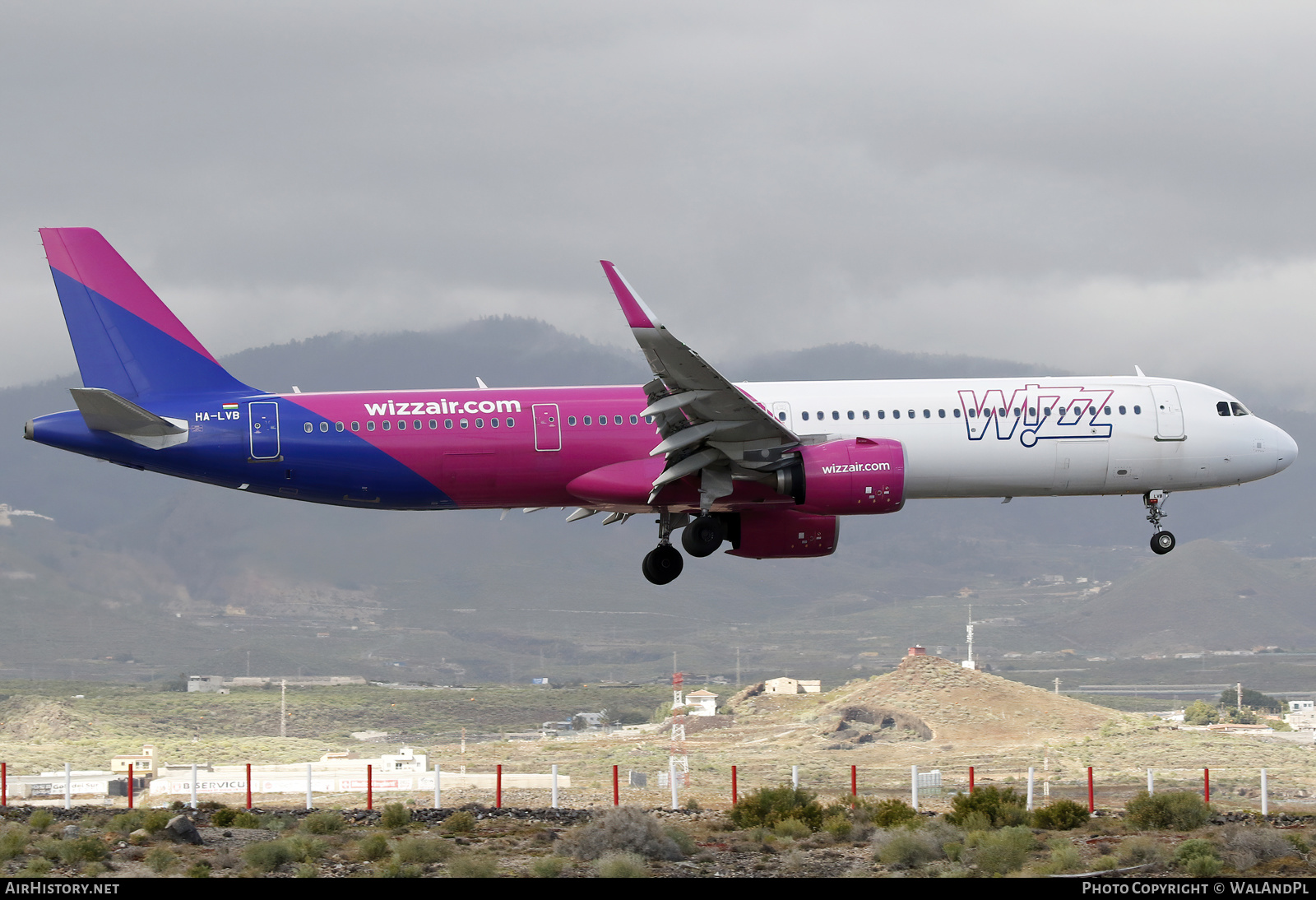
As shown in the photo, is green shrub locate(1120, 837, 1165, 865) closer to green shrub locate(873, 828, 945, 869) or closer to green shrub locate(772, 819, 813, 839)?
green shrub locate(873, 828, 945, 869)

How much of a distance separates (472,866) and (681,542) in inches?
592

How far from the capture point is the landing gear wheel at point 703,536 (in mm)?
39312

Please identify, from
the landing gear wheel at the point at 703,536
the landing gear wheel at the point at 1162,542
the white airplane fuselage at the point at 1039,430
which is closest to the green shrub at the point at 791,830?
the landing gear wheel at the point at 703,536

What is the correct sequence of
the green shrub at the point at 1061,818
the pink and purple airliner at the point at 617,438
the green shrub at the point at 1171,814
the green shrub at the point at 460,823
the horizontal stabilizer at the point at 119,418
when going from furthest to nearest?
the pink and purple airliner at the point at 617,438 → the horizontal stabilizer at the point at 119,418 → the green shrub at the point at 1061,818 → the green shrub at the point at 1171,814 → the green shrub at the point at 460,823

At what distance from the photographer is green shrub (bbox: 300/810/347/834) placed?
33.4m

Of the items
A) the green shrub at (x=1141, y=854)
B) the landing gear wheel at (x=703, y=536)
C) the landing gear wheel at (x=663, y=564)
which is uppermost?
the landing gear wheel at (x=703, y=536)

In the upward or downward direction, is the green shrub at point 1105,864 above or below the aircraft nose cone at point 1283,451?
below

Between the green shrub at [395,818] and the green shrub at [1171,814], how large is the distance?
635 inches

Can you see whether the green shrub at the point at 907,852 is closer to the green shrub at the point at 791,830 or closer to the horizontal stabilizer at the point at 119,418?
the green shrub at the point at 791,830

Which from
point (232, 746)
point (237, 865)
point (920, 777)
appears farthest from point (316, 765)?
point (237, 865)

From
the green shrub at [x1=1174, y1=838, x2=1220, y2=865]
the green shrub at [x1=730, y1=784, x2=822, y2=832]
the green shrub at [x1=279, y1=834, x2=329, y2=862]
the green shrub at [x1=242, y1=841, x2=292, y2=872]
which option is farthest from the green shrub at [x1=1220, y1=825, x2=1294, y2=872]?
the green shrub at [x1=242, y1=841, x2=292, y2=872]

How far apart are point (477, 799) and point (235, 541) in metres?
138

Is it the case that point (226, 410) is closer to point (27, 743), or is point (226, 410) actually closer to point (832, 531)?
point (832, 531)

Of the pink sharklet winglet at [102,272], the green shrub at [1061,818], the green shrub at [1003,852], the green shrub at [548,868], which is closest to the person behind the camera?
the green shrub at [548,868]
